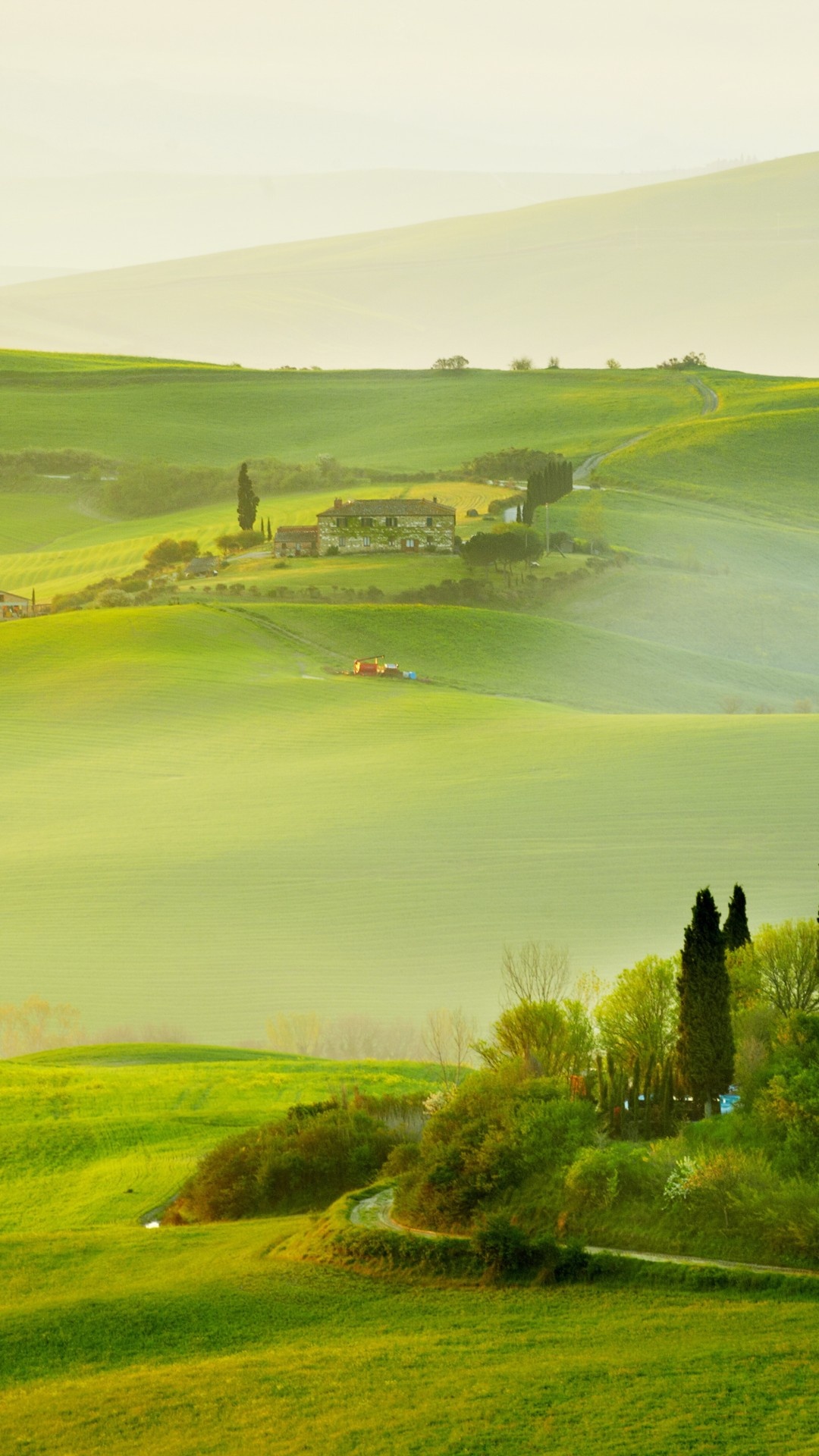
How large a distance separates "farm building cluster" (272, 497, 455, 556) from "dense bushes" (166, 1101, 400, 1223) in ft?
254

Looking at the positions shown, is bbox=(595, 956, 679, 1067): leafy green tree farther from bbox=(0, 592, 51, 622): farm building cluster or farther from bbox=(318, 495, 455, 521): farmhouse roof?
bbox=(318, 495, 455, 521): farmhouse roof

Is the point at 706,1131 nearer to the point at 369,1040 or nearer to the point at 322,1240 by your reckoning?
the point at 322,1240

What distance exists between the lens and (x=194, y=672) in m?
82.6

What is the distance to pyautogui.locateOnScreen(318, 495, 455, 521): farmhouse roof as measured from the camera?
10644 centimetres

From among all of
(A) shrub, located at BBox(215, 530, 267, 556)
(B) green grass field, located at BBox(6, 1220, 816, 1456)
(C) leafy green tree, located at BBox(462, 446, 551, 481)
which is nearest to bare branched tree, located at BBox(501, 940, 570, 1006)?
(B) green grass field, located at BBox(6, 1220, 816, 1456)

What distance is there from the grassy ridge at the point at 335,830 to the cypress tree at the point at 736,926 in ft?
38.6

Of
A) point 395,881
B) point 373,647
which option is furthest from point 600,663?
point 395,881

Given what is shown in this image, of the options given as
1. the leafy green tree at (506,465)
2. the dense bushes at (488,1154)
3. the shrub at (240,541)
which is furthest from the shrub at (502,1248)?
the leafy green tree at (506,465)

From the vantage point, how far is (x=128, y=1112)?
35406 mm

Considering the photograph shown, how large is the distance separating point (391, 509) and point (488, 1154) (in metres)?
84.4

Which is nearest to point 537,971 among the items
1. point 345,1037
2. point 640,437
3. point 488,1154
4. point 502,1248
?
point 345,1037

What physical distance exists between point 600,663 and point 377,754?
23.0 m

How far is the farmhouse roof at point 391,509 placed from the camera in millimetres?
106438

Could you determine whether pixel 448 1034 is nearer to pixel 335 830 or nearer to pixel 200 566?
pixel 335 830
